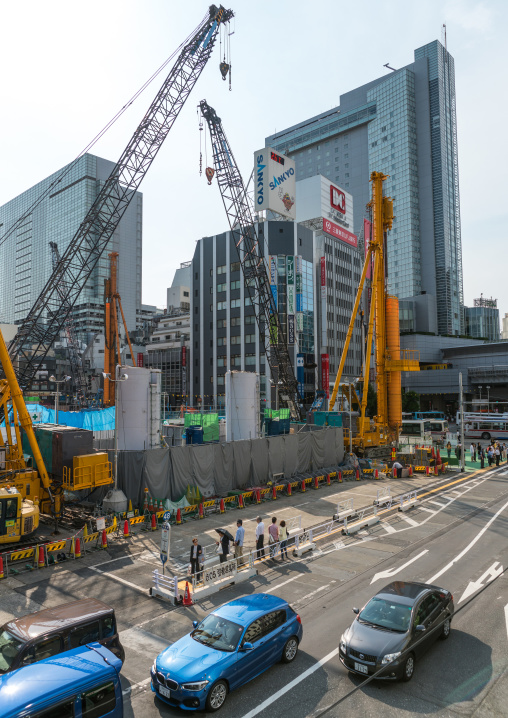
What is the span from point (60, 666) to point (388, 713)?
644cm

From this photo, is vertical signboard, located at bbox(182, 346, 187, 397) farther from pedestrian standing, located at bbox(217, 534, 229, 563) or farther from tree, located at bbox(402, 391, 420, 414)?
pedestrian standing, located at bbox(217, 534, 229, 563)

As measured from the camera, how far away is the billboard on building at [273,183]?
86.6m

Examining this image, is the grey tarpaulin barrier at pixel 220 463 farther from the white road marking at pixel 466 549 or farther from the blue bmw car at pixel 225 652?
the blue bmw car at pixel 225 652

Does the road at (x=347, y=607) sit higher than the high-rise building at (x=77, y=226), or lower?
lower

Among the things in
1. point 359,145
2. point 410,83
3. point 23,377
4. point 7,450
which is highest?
point 410,83

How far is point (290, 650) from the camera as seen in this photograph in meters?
11.7

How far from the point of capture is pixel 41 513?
77.6ft

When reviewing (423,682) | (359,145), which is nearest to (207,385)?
(423,682)

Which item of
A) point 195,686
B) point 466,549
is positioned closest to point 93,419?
point 466,549

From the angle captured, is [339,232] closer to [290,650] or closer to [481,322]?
[481,322]

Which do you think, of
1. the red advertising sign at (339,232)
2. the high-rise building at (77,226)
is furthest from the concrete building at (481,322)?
the high-rise building at (77,226)

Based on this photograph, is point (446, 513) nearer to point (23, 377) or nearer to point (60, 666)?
point (60, 666)

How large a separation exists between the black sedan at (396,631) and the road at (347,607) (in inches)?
17.1

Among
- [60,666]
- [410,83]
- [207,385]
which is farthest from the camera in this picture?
[410,83]
